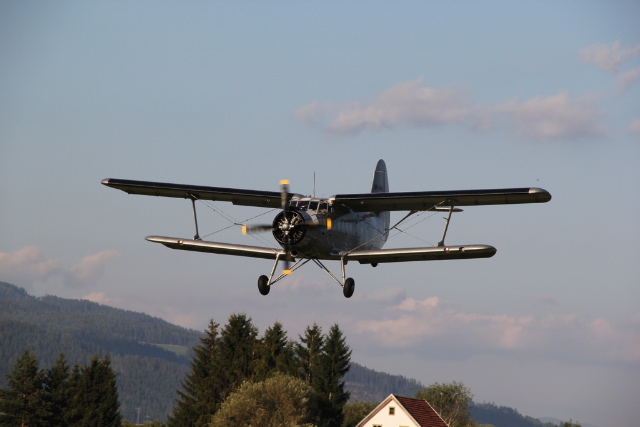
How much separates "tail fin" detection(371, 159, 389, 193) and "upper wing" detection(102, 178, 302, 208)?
430 inches

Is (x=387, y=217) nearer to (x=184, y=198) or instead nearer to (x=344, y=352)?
(x=184, y=198)

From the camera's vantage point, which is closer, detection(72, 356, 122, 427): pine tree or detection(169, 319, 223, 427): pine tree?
detection(72, 356, 122, 427): pine tree

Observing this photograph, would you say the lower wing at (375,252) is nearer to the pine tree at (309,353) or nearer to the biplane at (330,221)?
the biplane at (330,221)

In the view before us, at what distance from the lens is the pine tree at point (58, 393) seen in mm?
93312

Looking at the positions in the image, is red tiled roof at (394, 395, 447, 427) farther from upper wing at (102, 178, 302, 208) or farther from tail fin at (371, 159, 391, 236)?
upper wing at (102, 178, 302, 208)

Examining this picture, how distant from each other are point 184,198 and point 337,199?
704 cm

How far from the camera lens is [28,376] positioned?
93250mm

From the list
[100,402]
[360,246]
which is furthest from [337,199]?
[100,402]

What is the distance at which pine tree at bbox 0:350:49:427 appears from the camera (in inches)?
3632

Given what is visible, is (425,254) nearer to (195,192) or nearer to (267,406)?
(195,192)

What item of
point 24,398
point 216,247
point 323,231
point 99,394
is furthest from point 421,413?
point 323,231

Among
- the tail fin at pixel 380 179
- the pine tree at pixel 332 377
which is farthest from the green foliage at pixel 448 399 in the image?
the tail fin at pixel 380 179

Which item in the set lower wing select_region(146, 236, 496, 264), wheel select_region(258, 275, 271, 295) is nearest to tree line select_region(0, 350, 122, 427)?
lower wing select_region(146, 236, 496, 264)

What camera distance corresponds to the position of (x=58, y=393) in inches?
3711
